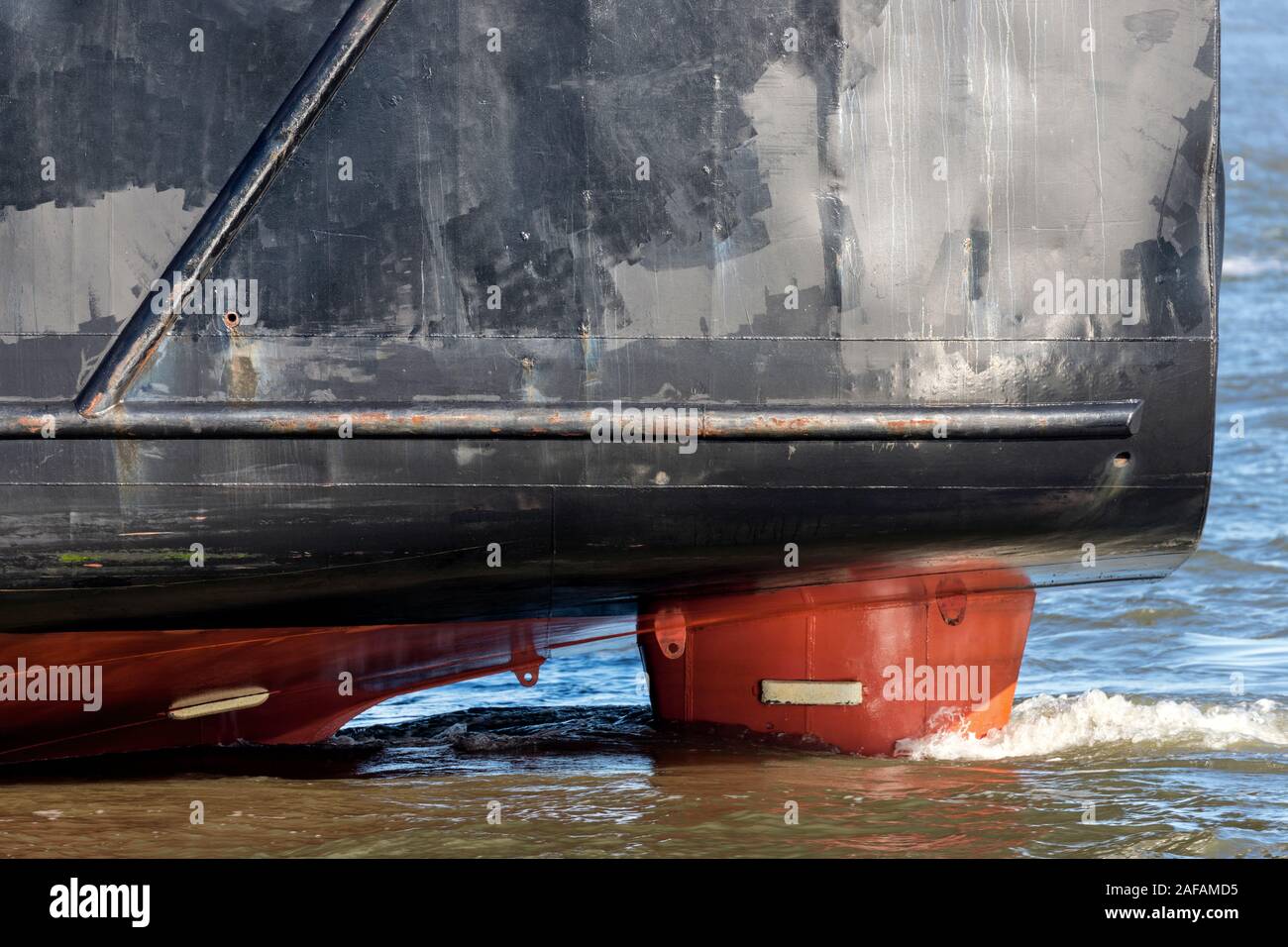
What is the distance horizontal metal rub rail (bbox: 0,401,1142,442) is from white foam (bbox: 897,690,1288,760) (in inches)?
62.4

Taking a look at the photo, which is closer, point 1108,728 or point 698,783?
point 698,783

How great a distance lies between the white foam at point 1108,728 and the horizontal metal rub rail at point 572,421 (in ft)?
5.20

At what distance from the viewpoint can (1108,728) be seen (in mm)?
5363

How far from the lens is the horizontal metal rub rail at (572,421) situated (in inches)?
138

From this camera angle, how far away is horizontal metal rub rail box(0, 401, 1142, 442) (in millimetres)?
3512

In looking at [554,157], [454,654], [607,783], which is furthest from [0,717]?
[554,157]

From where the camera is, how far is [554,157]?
3627mm

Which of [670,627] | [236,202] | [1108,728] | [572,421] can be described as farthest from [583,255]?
[1108,728]

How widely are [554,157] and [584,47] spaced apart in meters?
0.31

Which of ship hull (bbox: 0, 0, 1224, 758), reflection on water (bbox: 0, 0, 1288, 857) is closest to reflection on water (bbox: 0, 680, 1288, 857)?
reflection on water (bbox: 0, 0, 1288, 857)

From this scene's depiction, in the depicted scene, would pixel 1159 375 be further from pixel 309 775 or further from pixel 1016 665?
pixel 309 775

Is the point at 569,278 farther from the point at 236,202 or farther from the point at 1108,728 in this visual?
the point at 1108,728

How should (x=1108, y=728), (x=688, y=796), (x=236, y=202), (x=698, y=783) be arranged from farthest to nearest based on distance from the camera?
(x=1108, y=728) < (x=698, y=783) < (x=688, y=796) < (x=236, y=202)

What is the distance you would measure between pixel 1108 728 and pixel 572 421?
293 cm
